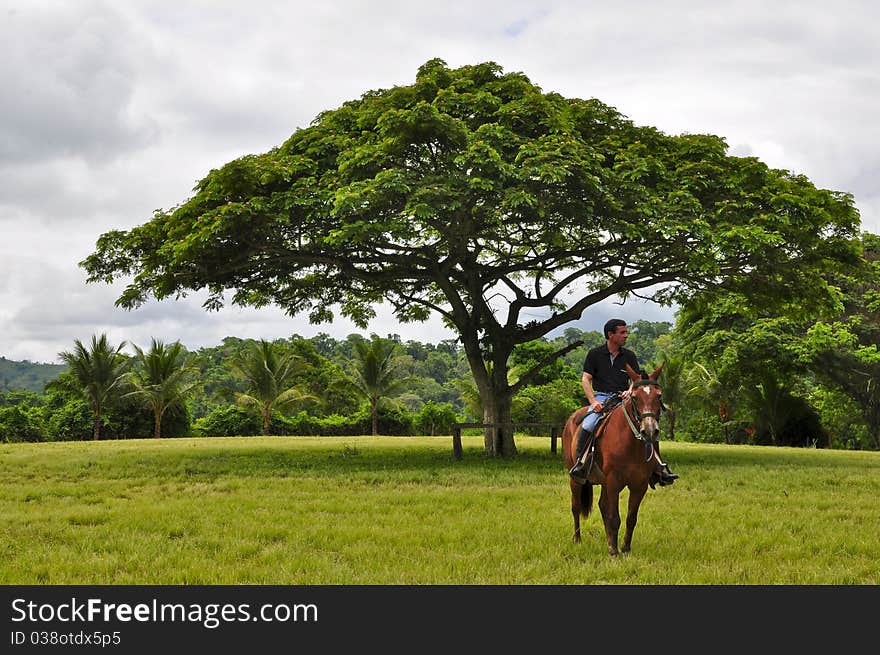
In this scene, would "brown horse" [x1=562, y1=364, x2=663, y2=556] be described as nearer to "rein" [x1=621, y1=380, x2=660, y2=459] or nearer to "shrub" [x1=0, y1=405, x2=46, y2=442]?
"rein" [x1=621, y1=380, x2=660, y2=459]

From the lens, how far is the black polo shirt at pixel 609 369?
7.23m

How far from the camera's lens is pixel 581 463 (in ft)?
23.5

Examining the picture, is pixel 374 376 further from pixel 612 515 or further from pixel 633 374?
pixel 633 374

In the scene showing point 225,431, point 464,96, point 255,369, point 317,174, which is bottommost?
point 225,431

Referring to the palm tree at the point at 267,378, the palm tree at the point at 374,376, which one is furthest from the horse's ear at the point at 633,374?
the palm tree at the point at 267,378

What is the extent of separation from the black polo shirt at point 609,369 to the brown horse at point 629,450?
362 mm

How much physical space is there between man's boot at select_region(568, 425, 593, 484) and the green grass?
2.29 feet

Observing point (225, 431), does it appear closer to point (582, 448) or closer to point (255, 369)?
point (255, 369)

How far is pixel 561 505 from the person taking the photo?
A: 33.2 ft

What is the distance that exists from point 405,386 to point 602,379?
33.4 meters

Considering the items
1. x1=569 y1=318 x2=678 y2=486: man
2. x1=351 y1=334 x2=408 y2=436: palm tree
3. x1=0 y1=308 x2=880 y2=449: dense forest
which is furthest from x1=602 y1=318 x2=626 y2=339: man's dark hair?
x1=351 y1=334 x2=408 y2=436: palm tree

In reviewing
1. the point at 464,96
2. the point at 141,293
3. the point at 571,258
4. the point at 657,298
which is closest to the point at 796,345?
the point at 657,298

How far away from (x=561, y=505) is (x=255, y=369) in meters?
30.0

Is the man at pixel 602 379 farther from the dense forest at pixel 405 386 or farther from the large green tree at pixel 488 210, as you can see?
the dense forest at pixel 405 386
